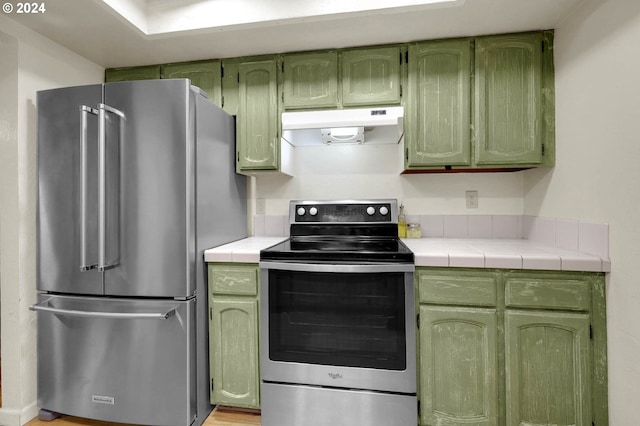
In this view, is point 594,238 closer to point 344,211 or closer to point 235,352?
point 344,211

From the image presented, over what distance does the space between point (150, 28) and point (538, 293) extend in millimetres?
2598

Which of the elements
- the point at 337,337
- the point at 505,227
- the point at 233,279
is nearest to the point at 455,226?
the point at 505,227

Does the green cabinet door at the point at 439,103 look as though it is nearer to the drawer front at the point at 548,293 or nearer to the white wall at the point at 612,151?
the white wall at the point at 612,151

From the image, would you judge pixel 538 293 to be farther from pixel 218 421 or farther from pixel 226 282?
pixel 218 421

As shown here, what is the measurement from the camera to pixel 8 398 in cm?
170

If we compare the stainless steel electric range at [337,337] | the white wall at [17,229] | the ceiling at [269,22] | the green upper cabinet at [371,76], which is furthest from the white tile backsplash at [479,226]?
the white wall at [17,229]

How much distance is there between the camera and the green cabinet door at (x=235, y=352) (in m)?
1.70

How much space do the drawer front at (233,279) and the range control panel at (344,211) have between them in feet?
1.94

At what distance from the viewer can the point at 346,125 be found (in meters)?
1.79

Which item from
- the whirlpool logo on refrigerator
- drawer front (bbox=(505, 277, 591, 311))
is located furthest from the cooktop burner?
the whirlpool logo on refrigerator

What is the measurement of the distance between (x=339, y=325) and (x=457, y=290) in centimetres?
63

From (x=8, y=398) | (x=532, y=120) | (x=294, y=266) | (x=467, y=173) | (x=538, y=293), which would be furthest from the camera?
(x=467, y=173)

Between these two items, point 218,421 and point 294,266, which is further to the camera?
point 218,421

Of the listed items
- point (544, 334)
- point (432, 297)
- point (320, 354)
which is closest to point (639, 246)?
point (544, 334)
